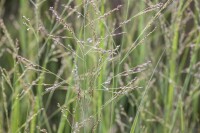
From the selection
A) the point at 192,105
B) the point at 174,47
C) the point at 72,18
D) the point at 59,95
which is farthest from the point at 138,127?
the point at 72,18

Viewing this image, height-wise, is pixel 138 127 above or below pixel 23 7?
below

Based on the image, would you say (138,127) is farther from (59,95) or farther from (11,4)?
(11,4)

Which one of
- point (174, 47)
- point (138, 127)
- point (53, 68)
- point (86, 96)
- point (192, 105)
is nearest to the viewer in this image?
point (86, 96)

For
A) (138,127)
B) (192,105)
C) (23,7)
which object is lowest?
(192,105)

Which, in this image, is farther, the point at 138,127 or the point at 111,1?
the point at 111,1

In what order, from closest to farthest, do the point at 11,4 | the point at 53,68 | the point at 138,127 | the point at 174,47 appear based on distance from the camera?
the point at 138,127
the point at 174,47
the point at 53,68
the point at 11,4

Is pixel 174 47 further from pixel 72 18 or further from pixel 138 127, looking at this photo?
pixel 72 18
